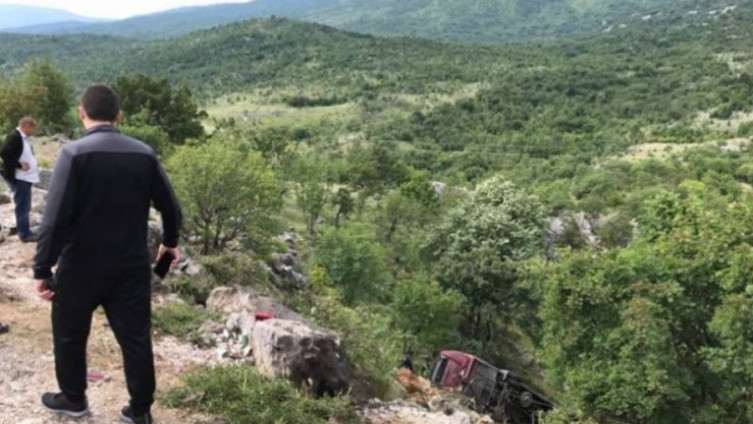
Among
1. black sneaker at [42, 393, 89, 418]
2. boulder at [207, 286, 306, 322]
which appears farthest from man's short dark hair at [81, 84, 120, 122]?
boulder at [207, 286, 306, 322]

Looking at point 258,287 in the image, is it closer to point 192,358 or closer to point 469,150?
point 192,358

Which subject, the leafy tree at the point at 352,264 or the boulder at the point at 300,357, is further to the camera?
the leafy tree at the point at 352,264

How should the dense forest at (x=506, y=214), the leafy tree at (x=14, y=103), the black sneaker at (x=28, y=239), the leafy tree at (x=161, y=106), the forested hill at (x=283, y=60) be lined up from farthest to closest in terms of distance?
1. the forested hill at (x=283, y=60)
2. the leafy tree at (x=161, y=106)
3. the leafy tree at (x=14, y=103)
4. the dense forest at (x=506, y=214)
5. the black sneaker at (x=28, y=239)

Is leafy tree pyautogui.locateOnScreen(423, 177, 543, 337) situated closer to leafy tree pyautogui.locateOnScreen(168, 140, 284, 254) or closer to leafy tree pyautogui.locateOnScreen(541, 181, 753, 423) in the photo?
leafy tree pyautogui.locateOnScreen(541, 181, 753, 423)

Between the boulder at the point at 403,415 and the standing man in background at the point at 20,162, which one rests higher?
the standing man in background at the point at 20,162

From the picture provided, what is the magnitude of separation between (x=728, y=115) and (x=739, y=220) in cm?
11376

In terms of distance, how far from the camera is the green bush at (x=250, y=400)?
21.8ft

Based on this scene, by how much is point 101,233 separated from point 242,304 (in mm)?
5640

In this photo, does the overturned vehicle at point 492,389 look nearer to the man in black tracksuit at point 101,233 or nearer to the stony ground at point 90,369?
the stony ground at point 90,369

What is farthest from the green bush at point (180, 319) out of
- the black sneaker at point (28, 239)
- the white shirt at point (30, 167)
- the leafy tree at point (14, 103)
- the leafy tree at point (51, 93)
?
the leafy tree at point (51, 93)

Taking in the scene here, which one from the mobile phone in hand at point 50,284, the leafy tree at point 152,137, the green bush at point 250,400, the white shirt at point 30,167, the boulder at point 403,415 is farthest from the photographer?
the leafy tree at point 152,137

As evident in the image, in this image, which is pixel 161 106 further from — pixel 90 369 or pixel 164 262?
pixel 164 262

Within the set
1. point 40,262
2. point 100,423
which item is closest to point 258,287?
point 100,423

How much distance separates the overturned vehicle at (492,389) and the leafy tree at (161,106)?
33.9m
